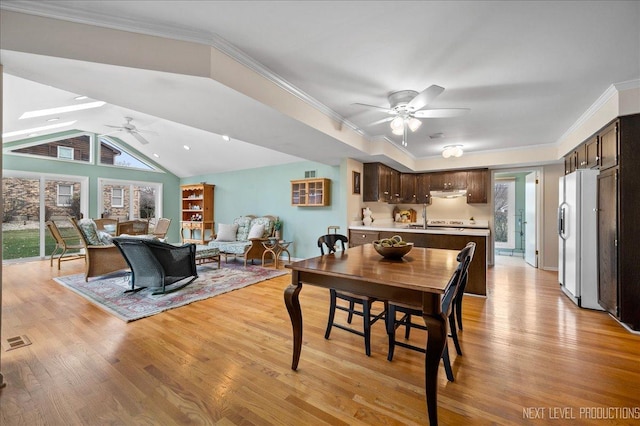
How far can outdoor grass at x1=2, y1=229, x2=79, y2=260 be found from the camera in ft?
19.2

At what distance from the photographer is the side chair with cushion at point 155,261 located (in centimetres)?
348

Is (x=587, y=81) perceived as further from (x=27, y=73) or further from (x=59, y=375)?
(x=59, y=375)

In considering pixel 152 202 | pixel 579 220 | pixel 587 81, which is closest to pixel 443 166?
pixel 579 220

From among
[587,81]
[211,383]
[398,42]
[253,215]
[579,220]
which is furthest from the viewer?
[253,215]

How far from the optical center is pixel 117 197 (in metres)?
7.63

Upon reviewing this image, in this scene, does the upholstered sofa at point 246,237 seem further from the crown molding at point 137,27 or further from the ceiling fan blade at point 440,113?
the ceiling fan blade at point 440,113

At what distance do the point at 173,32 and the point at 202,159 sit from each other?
5941mm

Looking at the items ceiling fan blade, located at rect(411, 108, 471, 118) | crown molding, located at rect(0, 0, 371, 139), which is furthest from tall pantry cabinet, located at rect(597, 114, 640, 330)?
crown molding, located at rect(0, 0, 371, 139)

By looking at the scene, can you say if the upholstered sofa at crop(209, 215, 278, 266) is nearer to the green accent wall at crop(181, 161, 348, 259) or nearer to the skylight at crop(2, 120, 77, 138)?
the green accent wall at crop(181, 161, 348, 259)

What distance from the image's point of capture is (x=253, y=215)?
276 inches

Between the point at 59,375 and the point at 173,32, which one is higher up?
the point at 173,32

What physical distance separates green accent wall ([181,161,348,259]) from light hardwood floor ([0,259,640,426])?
10.4 feet

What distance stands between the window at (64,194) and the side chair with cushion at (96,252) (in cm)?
317

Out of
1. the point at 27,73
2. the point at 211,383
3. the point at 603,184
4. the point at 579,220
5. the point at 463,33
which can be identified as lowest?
the point at 211,383
